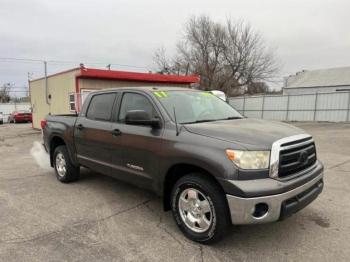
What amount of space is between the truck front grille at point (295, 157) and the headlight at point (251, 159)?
0.18m

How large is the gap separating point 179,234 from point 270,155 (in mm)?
1531

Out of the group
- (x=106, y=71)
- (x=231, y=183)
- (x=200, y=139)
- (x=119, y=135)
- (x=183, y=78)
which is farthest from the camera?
(x=183, y=78)

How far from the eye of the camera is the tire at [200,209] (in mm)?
3234

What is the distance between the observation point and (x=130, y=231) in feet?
12.7

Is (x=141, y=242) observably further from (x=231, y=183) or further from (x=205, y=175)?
(x=231, y=183)

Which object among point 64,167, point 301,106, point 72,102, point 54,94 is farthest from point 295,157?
point 301,106

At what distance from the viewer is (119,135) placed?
446cm

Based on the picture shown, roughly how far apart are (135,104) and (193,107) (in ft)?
2.81

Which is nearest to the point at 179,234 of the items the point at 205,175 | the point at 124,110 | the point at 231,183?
the point at 205,175

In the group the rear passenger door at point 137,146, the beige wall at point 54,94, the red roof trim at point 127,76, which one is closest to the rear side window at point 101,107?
the rear passenger door at point 137,146

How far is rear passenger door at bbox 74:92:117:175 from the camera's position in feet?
15.7

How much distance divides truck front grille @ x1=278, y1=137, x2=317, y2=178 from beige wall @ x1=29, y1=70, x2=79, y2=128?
14277 mm

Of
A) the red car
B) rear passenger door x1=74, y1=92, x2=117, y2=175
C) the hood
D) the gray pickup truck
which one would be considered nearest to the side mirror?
the gray pickup truck

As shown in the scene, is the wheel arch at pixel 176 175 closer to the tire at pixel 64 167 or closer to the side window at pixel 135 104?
the side window at pixel 135 104
